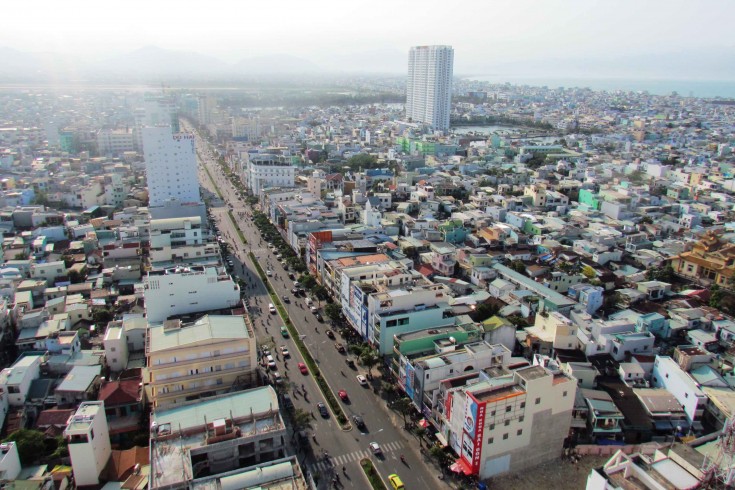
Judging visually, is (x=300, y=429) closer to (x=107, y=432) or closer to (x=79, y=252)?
(x=107, y=432)

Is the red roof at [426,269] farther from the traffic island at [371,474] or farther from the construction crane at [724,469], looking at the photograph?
the construction crane at [724,469]

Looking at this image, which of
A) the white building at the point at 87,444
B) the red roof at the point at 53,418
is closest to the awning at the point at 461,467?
the white building at the point at 87,444

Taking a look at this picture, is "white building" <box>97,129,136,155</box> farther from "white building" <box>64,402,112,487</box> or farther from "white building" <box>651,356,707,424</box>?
"white building" <box>651,356,707,424</box>

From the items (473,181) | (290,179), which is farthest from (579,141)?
(290,179)

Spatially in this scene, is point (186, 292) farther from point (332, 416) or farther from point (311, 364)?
point (332, 416)

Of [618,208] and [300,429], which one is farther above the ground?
[618,208]

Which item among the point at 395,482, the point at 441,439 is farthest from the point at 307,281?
the point at 395,482
